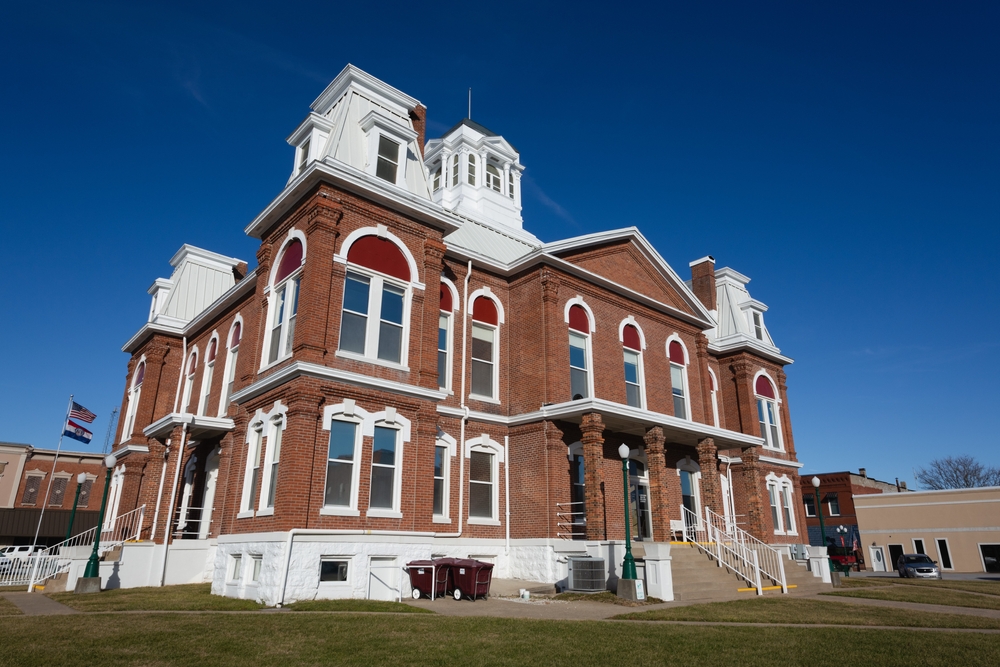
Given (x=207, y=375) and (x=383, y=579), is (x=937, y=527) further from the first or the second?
(x=207, y=375)

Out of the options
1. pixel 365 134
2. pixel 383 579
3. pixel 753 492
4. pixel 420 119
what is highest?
pixel 420 119

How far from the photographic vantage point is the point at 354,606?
562 inches

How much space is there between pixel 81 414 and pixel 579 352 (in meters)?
29.3

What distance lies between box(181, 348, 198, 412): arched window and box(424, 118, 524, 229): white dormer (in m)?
13.7

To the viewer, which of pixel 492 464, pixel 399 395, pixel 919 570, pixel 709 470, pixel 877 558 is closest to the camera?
pixel 399 395

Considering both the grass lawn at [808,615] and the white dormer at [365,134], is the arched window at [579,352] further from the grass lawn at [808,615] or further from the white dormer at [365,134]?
the grass lawn at [808,615]

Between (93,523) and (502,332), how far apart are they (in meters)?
31.8

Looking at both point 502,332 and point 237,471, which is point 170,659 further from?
point 502,332

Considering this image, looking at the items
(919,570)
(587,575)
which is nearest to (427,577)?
(587,575)

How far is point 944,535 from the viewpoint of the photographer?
46.1 metres

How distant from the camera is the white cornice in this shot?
54.2 ft

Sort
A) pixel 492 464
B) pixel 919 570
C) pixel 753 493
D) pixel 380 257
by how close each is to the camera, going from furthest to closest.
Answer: pixel 919 570
pixel 753 493
pixel 492 464
pixel 380 257

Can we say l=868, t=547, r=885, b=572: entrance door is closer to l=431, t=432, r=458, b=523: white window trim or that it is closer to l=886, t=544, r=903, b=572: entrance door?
l=886, t=544, r=903, b=572: entrance door

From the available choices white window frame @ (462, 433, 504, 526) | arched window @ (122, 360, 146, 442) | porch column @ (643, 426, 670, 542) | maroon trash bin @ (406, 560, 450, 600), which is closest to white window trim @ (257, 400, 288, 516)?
maroon trash bin @ (406, 560, 450, 600)
